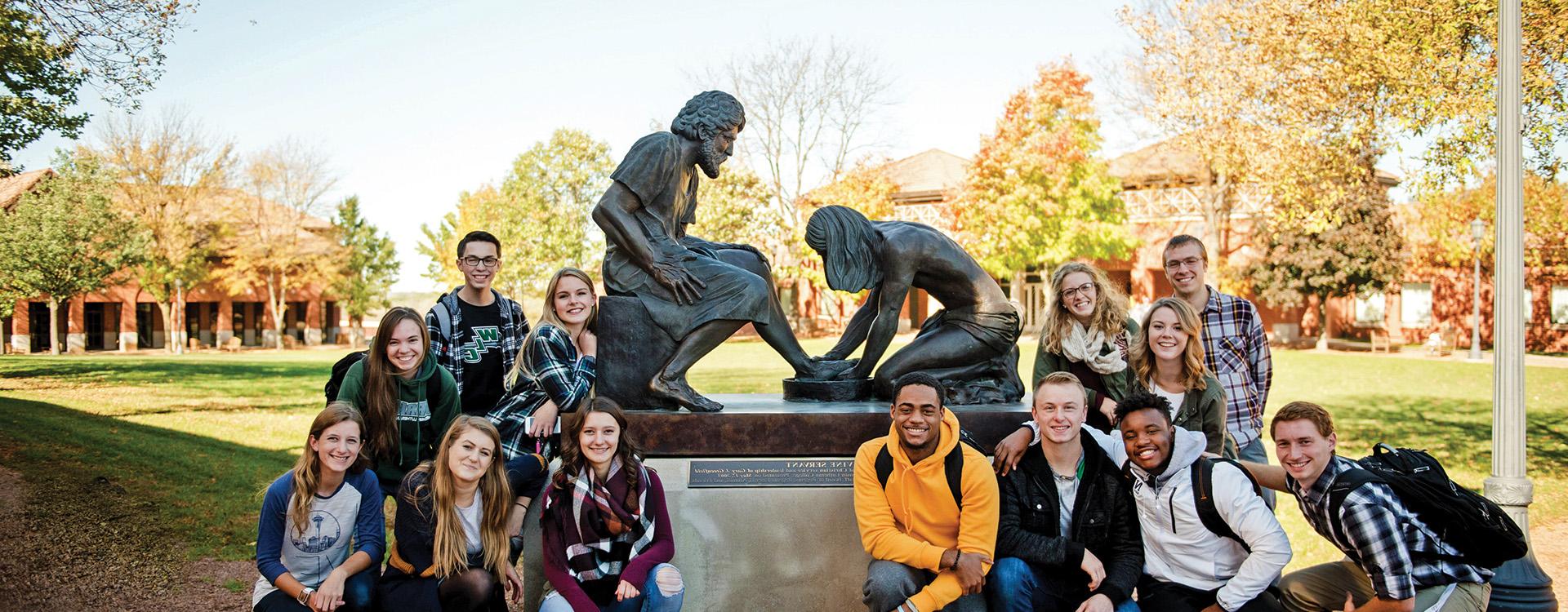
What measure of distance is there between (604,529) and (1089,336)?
7.57 ft

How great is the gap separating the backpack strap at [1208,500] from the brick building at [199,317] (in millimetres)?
25428

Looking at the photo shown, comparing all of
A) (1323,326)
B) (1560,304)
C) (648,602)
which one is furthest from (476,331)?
(1560,304)

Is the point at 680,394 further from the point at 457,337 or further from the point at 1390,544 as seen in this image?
the point at 1390,544

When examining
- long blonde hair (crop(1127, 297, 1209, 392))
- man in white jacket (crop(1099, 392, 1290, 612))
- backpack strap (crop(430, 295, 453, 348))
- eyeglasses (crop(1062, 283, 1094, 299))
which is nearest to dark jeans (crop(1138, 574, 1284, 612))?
man in white jacket (crop(1099, 392, 1290, 612))

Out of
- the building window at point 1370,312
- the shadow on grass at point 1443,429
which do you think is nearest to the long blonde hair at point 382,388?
the shadow on grass at point 1443,429

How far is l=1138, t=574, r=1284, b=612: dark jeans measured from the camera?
3.51 metres

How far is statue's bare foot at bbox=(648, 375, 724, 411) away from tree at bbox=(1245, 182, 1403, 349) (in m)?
27.7

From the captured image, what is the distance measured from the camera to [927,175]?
38562 millimetres

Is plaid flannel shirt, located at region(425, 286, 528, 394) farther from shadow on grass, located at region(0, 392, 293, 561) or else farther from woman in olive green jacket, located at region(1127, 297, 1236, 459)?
shadow on grass, located at region(0, 392, 293, 561)

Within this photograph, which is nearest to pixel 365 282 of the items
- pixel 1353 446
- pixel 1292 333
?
pixel 1292 333

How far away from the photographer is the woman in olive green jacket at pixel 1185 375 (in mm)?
4066

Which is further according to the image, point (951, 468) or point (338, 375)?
point (338, 375)

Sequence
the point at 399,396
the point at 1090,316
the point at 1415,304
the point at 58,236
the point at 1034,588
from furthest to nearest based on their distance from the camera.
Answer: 1. the point at 1415,304
2. the point at 58,236
3. the point at 1090,316
4. the point at 399,396
5. the point at 1034,588

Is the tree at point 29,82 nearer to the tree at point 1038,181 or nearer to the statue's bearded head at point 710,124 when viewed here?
the statue's bearded head at point 710,124
